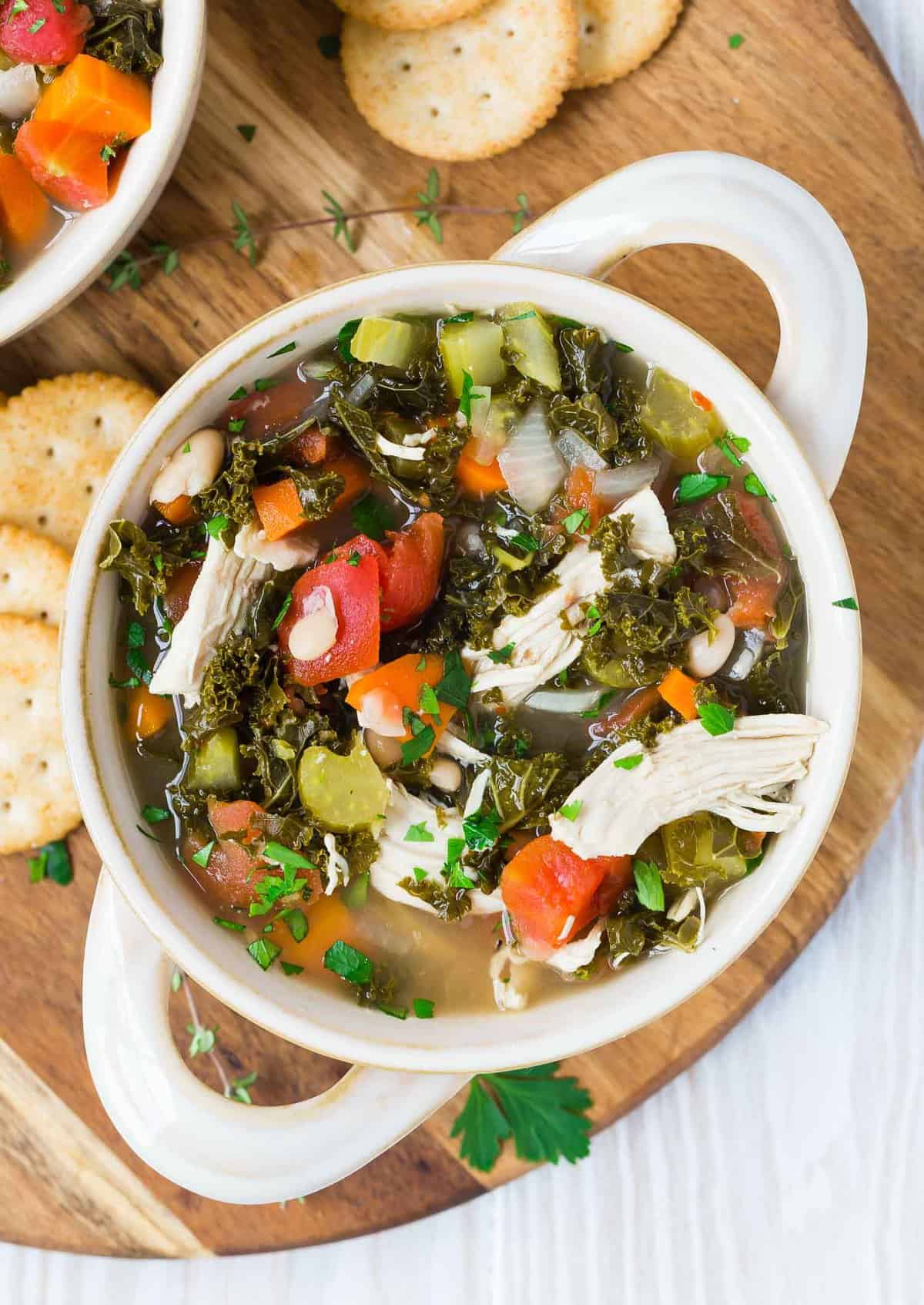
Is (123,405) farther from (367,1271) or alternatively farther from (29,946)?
(367,1271)

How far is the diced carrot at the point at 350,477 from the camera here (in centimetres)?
256

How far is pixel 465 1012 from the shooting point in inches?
106

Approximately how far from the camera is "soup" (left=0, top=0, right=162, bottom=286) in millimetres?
2570

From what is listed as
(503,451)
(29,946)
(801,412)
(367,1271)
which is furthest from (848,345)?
(367,1271)

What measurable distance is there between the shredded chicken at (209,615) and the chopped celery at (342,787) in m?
0.33

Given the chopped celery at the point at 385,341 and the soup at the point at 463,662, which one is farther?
the soup at the point at 463,662

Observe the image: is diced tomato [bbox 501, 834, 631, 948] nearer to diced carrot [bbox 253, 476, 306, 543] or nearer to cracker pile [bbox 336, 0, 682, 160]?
diced carrot [bbox 253, 476, 306, 543]

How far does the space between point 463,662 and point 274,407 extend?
0.76 m

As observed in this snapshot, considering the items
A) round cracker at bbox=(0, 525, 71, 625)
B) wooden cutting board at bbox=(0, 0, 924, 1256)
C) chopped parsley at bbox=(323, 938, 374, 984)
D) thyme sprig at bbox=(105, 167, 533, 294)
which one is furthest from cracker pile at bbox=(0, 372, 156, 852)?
chopped parsley at bbox=(323, 938, 374, 984)

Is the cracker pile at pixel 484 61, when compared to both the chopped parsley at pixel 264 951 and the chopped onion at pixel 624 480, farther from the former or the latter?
the chopped parsley at pixel 264 951

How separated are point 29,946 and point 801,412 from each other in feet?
8.09

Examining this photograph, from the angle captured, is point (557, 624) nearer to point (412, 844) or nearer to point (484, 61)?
point (412, 844)

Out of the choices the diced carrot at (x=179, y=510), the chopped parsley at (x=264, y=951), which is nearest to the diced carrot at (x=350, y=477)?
the diced carrot at (x=179, y=510)

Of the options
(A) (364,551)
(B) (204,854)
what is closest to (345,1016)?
(B) (204,854)
